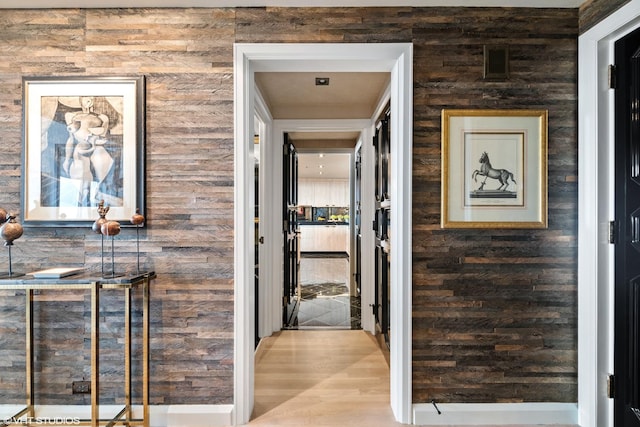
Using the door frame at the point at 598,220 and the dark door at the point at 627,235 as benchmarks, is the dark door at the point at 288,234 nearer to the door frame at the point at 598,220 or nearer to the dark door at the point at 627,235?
the door frame at the point at 598,220

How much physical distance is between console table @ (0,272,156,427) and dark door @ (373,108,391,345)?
6.16 ft

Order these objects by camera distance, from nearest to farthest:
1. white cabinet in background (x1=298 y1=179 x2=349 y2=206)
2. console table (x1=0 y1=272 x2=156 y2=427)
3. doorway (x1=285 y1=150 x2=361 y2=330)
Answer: console table (x1=0 y1=272 x2=156 y2=427)
doorway (x1=285 y1=150 x2=361 y2=330)
white cabinet in background (x1=298 y1=179 x2=349 y2=206)

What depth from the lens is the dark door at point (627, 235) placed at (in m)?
1.88

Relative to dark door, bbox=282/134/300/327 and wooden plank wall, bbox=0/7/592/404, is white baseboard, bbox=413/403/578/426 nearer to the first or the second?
wooden plank wall, bbox=0/7/592/404

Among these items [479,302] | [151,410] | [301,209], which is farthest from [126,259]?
[301,209]

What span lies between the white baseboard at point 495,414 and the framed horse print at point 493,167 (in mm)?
1094

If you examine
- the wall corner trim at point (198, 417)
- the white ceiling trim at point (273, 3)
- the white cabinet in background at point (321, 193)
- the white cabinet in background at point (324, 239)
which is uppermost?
the white ceiling trim at point (273, 3)

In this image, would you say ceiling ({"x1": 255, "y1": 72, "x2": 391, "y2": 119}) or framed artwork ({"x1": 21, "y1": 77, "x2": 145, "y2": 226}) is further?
ceiling ({"x1": 255, "y1": 72, "x2": 391, "y2": 119})

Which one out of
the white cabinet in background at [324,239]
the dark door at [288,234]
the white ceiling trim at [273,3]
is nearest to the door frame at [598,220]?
the white ceiling trim at [273,3]

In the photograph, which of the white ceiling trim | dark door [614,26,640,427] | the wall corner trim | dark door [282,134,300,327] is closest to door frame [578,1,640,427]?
dark door [614,26,640,427]

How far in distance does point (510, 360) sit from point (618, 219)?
3.32 feet

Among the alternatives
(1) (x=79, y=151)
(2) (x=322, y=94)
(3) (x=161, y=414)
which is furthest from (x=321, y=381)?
(2) (x=322, y=94)

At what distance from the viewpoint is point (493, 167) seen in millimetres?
2164

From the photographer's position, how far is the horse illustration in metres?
2.17
